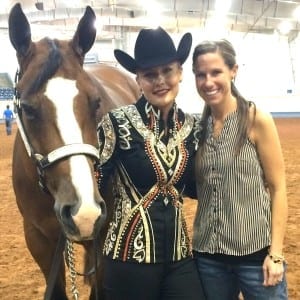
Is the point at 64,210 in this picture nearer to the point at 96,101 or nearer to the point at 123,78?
the point at 96,101

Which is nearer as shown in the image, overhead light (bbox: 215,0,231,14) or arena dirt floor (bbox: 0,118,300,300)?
arena dirt floor (bbox: 0,118,300,300)

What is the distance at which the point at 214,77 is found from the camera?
218cm

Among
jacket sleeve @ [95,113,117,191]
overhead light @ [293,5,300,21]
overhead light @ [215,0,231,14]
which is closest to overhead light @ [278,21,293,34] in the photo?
overhead light @ [293,5,300,21]

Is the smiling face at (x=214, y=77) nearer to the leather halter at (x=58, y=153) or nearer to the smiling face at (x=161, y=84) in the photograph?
the smiling face at (x=161, y=84)

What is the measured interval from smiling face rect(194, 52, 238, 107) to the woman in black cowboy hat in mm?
116

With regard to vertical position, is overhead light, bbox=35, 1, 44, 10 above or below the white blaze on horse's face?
above

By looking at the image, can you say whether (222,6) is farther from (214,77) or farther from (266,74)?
(214,77)

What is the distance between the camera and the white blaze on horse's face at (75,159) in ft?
6.22

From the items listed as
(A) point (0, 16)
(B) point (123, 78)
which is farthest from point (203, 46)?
(A) point (0, 16)

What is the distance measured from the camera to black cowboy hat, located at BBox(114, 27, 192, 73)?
2172 mm

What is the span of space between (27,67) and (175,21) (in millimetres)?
22812

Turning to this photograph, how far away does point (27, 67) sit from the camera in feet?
7.61

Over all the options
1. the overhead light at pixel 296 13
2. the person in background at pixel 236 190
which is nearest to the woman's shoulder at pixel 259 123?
the person in background at pixel 236 190

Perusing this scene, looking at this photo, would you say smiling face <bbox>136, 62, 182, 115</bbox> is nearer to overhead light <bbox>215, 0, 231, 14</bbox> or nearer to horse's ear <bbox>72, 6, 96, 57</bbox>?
horse's ear <bbox>72, 6, 96, 57</bbox>
